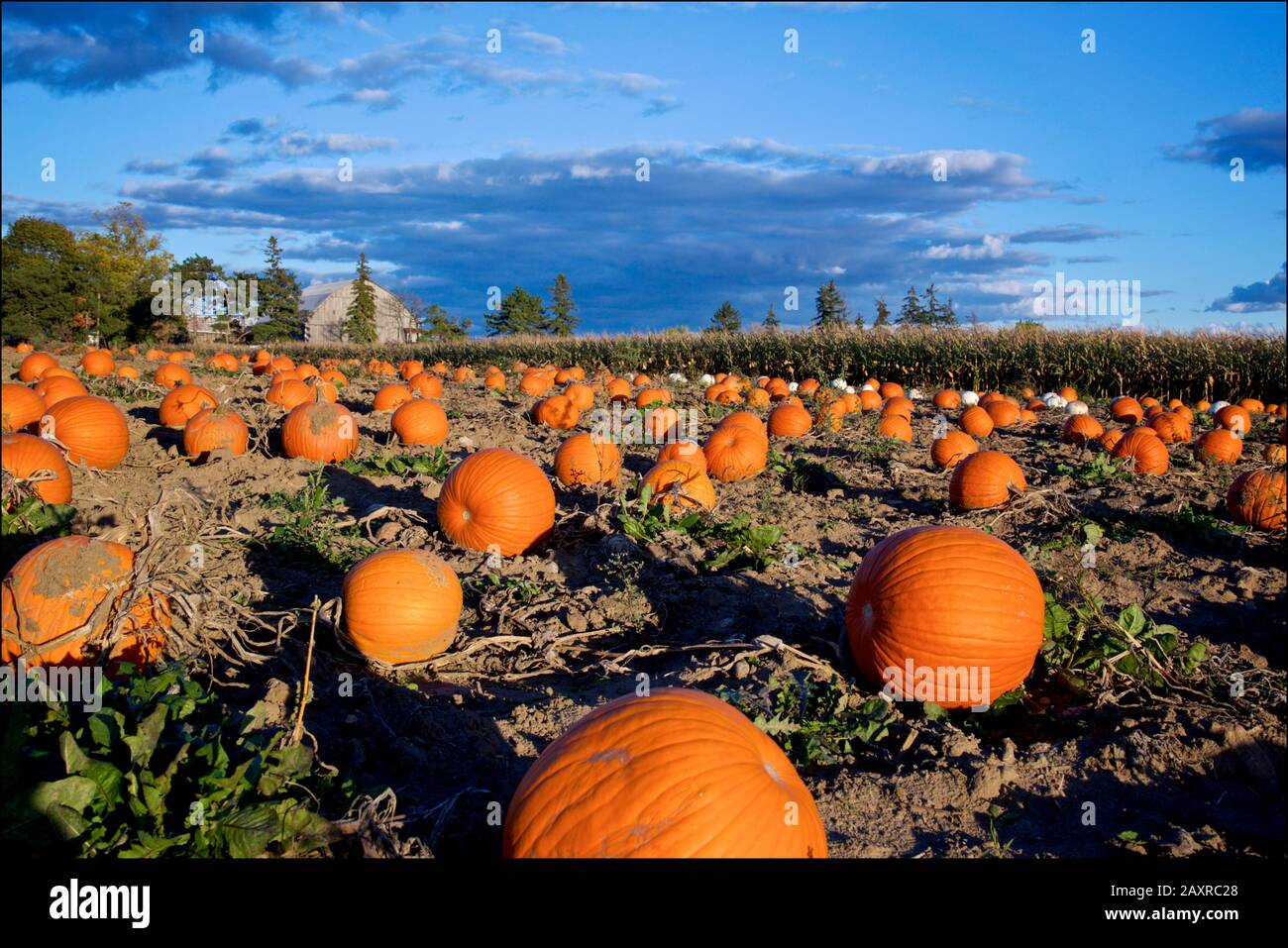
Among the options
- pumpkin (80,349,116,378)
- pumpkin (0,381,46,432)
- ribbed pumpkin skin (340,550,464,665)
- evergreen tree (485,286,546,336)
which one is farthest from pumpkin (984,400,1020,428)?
evergreen tree (485,286,546,336)

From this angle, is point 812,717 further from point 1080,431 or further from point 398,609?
point 1080,431

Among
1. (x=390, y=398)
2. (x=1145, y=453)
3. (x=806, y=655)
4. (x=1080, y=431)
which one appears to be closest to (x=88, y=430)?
(x=390, y=398)

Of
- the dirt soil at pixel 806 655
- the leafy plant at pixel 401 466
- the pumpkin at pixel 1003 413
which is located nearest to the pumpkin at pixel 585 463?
the dirt soil at pixel 806 655

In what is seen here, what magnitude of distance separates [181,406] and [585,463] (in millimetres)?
5702

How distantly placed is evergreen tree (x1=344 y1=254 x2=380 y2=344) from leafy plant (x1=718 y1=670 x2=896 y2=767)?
157 feet

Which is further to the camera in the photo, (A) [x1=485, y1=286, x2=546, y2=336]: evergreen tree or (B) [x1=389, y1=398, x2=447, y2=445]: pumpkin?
(A) [x1=485, y1=286, x2=546, y2=336]: evergreen tree

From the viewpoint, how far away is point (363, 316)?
171 ft

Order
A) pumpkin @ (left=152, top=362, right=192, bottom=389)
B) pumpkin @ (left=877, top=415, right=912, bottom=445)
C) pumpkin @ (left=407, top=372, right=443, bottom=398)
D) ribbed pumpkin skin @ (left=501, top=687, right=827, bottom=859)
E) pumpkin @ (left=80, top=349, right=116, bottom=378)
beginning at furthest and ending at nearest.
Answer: pumpkin @ (left=80, top=349, right=116, bottom=378), pumpkin @ (left=407, top=372, right=443, bottom=398), pumpkin @ (left=152, top=362, right=192, bottom=389), pumpkin @ (left=877, top=415, right=912, bottom=445), ribbed pumpkin skin @ (left=501, top=687, right=827, bottom=859)

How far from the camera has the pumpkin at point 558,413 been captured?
12188 millimetres

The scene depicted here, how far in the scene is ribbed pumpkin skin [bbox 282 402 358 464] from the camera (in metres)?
9.12

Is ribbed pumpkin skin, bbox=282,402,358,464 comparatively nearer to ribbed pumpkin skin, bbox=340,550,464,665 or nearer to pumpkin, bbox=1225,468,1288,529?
ribbed pumpkin skin, bbox=340,550,464,665

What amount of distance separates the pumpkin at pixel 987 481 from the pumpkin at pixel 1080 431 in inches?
163

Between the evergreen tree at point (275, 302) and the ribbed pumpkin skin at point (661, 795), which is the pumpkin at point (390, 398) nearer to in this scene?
the ribbed pumpkin skin at point (661, 795)

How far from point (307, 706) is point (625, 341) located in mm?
26509
